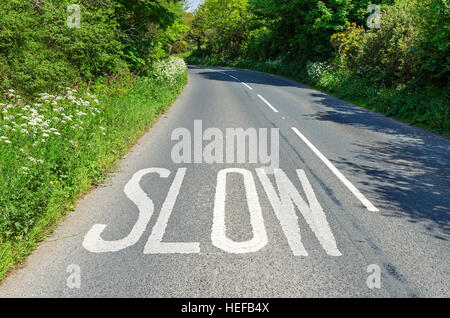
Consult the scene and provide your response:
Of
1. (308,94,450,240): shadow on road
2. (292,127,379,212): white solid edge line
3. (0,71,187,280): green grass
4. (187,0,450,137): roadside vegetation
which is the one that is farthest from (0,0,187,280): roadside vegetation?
(187,0,450,137): roadside vegetation

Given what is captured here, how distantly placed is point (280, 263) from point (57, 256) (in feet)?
8.30

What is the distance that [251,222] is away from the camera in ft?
15.2

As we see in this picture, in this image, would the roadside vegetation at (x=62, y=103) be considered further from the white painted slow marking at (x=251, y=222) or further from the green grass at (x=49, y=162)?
the white painted slow marking at (x=251, y=222)

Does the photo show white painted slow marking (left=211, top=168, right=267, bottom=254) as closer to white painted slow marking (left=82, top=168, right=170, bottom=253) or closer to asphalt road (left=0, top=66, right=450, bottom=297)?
asphalt road (left=0, top=66, right=450, bottom=297)

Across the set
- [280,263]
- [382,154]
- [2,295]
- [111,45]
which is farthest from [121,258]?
[111,45]

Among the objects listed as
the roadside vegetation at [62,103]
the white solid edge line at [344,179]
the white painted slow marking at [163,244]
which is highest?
the roadside vegetation at [62,103]

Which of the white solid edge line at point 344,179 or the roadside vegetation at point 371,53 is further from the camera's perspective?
the roadside vegetation at point 371,53

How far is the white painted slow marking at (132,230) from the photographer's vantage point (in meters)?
4.02

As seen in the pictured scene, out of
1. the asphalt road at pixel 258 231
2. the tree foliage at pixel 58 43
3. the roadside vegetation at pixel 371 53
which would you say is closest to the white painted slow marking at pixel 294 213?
the asphalt road at pixel 258 231

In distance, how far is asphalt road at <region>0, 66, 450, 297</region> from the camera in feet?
11.1

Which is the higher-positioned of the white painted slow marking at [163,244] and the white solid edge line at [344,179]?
the white solid edge line at [344,179]

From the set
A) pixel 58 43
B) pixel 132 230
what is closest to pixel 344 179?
pixel 132 230

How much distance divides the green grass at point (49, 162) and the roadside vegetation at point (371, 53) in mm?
9671

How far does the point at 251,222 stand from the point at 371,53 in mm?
18558
